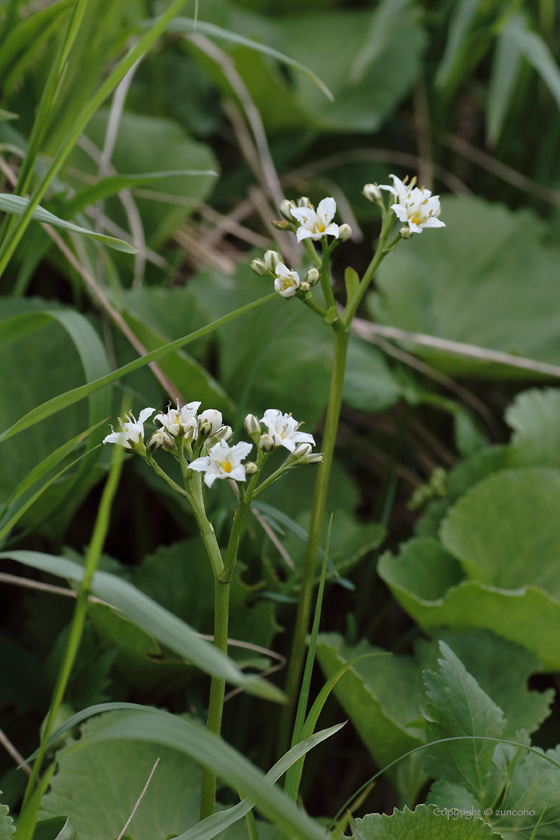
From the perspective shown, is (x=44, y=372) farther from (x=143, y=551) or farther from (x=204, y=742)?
(x=204, y=742)

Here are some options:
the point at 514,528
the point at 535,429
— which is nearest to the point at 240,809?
the point at 514,528

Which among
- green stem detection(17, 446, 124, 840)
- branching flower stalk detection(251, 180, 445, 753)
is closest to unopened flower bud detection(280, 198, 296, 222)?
branching flower stalk detection(251, 180, 445, 753)

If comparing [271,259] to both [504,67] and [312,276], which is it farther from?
[504,67]

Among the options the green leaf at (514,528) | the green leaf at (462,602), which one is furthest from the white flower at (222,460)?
the green leaf at (514,528)

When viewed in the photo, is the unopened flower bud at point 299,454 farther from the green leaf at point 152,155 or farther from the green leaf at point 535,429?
→ the green leaf at point 152,155

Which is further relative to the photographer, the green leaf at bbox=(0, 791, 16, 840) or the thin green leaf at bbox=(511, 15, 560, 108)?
the thin green leaf at bbox=(511, 15, 560, 108)

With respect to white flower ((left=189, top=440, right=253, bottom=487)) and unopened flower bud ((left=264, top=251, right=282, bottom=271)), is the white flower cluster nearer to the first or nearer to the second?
white flower ((left=189, top=440, right=253, bottom=487))

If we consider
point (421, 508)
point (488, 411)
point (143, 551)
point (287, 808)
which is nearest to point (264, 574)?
point (143, 551)
